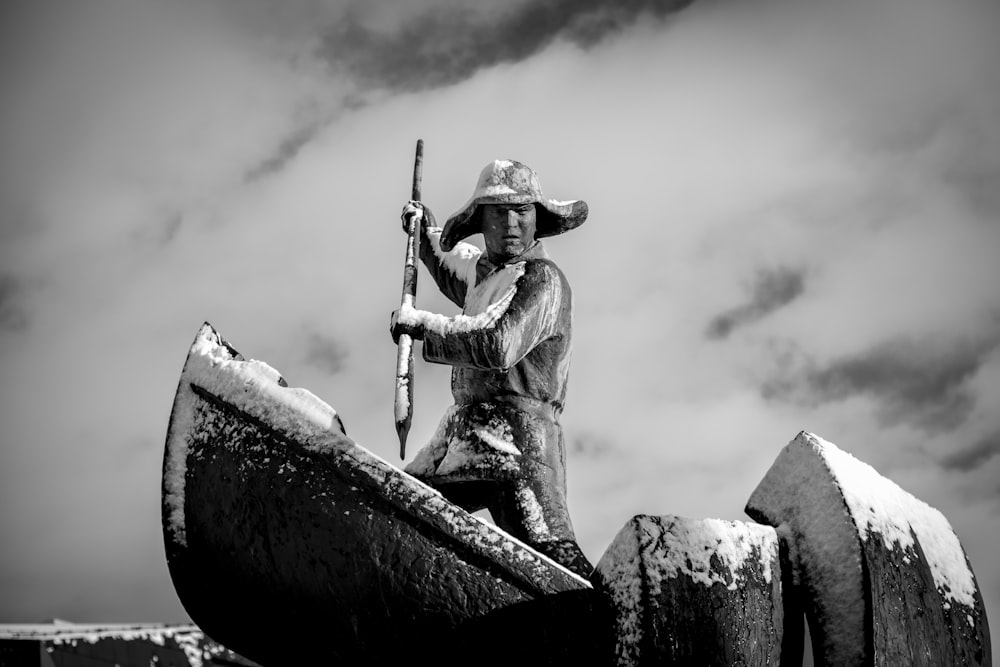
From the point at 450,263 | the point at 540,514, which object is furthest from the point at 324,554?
the point at 450,263

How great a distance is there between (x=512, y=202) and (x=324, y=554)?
162cm

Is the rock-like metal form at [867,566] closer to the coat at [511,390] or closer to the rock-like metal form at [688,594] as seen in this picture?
the rock-like metal form at [688,594]

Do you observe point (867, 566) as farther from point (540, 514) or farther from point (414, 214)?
point (414, 214)

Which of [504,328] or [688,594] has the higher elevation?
[504,328]

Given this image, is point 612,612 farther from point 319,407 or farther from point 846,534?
point 319,407

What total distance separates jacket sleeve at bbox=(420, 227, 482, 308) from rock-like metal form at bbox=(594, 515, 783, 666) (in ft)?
6.43

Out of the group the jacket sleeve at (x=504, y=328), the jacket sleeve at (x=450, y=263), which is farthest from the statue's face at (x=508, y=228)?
the jacket sleeve at (x=450, y=263)

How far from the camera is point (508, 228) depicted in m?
4.31

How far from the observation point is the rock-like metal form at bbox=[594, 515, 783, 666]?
2918 mm

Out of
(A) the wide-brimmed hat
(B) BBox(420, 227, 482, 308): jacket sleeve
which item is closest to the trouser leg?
(A) the wide-brimmed hat

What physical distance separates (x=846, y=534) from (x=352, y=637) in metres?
1.45

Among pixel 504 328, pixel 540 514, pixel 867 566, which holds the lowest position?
pixel 867 566

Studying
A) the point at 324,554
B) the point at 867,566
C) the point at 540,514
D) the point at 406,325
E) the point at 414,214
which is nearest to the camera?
the point at 867,566

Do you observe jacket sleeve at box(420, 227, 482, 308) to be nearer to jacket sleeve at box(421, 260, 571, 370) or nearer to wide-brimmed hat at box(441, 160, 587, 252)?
wide-brimmed hat at box(441, 160, 587, 252)
